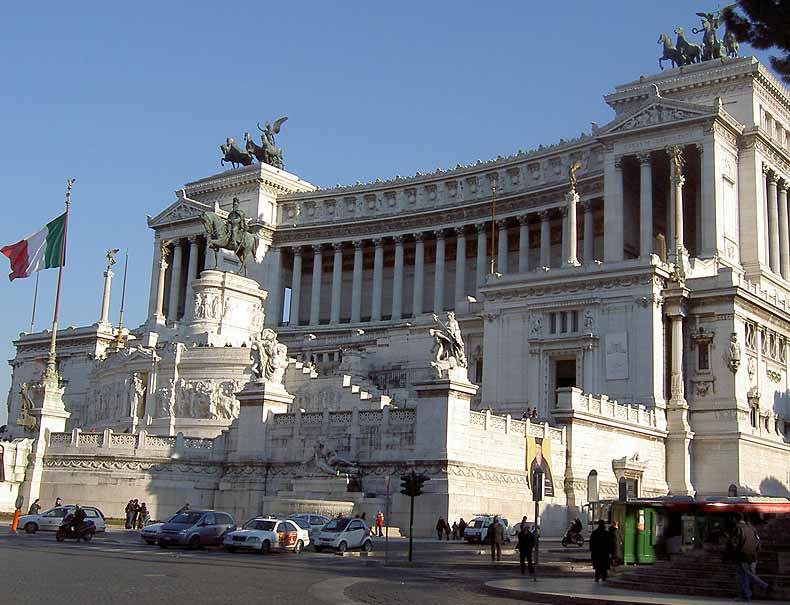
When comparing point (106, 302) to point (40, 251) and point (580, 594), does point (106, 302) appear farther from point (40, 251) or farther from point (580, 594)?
point (580, 594)

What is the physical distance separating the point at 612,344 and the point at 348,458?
72.1ft

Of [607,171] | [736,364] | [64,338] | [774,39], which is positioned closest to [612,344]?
[736,364]

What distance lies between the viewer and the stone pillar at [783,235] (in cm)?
8506

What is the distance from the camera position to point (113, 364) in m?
73.3

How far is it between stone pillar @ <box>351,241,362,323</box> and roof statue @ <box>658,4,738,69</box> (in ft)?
113

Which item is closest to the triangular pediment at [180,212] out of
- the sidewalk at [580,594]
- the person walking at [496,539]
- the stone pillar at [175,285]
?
the stone pillar at [175,285]

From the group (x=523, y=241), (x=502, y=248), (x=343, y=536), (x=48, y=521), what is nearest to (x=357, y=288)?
(x=502, y=248)

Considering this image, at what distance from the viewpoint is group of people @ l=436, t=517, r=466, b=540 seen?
41281 millimetres

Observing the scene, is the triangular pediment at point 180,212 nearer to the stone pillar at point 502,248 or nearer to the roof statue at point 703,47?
the stone pillar at point 502,248

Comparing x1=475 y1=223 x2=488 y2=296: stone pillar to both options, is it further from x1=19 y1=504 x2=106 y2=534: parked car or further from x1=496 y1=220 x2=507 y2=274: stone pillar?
x1=19 y1=504 x2=106 y2=534: parked car


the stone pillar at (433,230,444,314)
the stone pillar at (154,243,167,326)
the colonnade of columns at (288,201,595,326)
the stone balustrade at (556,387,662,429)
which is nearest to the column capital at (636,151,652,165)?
the colonnade of columns at (288,201,595,326)

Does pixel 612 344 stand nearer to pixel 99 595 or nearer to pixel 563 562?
pixel 563 562

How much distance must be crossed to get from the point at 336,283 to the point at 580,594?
3372 inches

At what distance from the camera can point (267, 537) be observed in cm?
3475
